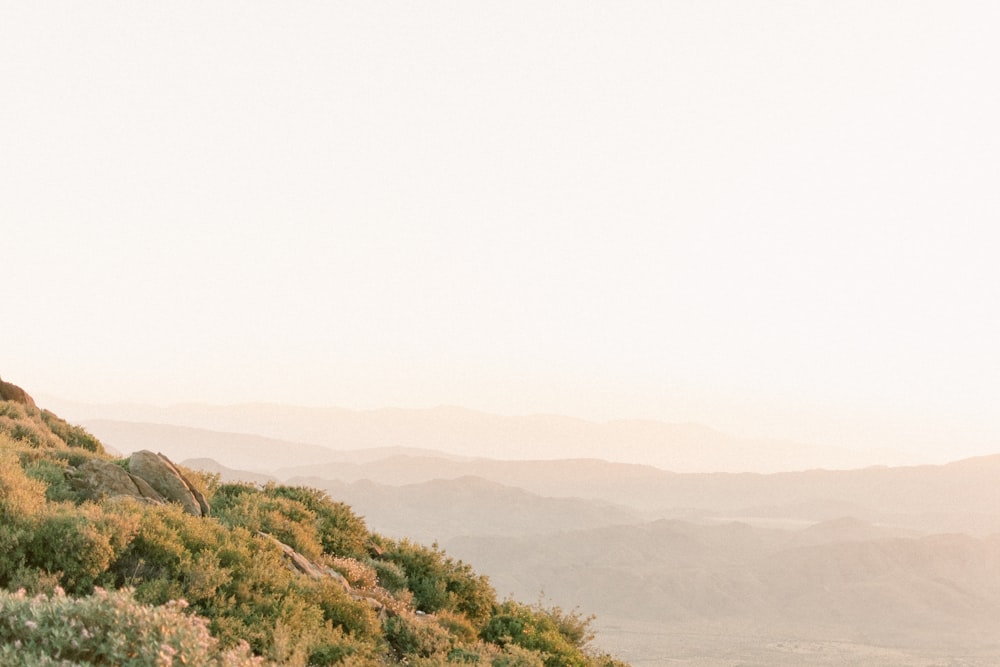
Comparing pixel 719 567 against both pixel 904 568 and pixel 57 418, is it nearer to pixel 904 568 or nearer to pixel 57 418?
pixel 904 568

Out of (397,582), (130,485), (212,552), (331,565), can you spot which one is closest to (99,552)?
Answer: (212,552)

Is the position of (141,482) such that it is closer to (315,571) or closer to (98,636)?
(315,571)

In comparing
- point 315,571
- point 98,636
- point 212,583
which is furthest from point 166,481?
point 98,636

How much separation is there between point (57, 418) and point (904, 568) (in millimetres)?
182139

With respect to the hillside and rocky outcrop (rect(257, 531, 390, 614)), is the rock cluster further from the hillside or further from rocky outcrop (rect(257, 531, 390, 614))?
rocky outcrop (rect(257, 531, 390, 614))

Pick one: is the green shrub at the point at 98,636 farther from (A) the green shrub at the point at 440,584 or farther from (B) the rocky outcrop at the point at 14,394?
(B) the rocky outcrop at the point at 14,394

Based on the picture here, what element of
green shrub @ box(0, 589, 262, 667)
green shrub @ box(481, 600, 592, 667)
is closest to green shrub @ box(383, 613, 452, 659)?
green shrub @ box(481, 600, 592, 667)

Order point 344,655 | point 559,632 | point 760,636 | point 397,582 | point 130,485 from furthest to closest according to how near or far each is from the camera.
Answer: point 760,636
point 559,632
point 397,582
point 130,485
point 344,655

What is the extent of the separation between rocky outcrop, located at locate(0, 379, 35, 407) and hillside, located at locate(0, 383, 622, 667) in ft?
14.9

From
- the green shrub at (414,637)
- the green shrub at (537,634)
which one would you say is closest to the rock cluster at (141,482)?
the green shrub at (414,637)

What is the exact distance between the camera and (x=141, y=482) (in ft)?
41.7

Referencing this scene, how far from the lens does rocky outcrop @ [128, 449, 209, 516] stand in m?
13.0

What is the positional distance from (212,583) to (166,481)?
4916 millimetres

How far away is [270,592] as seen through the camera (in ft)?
31.3
